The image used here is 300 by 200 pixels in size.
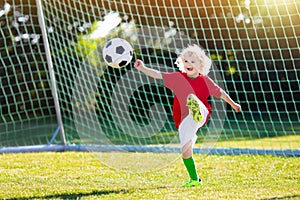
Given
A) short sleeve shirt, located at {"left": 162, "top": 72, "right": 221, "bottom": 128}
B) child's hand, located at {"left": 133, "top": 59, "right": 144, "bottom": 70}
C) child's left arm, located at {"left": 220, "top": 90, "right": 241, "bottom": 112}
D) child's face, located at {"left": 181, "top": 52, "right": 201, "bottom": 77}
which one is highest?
child's hand, located at {"left": 133, "top": 59, "right": 144, "bottom": 70}

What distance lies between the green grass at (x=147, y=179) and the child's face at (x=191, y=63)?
2.82ft

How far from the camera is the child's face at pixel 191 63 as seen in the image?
Result: 15.1 ft

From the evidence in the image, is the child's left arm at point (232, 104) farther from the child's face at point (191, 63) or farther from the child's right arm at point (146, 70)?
the child's right arm at point (146, 70)

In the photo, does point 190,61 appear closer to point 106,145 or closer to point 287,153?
point 287,153

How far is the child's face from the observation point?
4.59m

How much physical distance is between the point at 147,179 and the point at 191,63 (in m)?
1.06

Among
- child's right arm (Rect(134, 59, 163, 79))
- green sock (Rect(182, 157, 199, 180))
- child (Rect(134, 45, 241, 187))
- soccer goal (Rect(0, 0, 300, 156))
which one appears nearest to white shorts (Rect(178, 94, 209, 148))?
child (Rect(134, 45, 241, 187))

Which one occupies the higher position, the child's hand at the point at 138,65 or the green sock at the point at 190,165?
the child's hand at the point at 138,65

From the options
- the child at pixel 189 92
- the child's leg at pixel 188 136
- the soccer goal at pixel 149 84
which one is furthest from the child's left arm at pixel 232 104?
the soccer goal at pixel 149 84

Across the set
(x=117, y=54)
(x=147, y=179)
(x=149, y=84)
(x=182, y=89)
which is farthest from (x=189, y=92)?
(x=149, y=84)

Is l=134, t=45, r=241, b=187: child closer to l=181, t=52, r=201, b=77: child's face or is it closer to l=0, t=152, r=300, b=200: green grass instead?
l=181, t=52, r=201, b=77: child's face

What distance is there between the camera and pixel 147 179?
16.5 ft

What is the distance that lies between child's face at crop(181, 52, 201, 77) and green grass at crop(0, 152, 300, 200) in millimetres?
859

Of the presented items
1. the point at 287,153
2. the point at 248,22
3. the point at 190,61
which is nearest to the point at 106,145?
the point at 287,153
